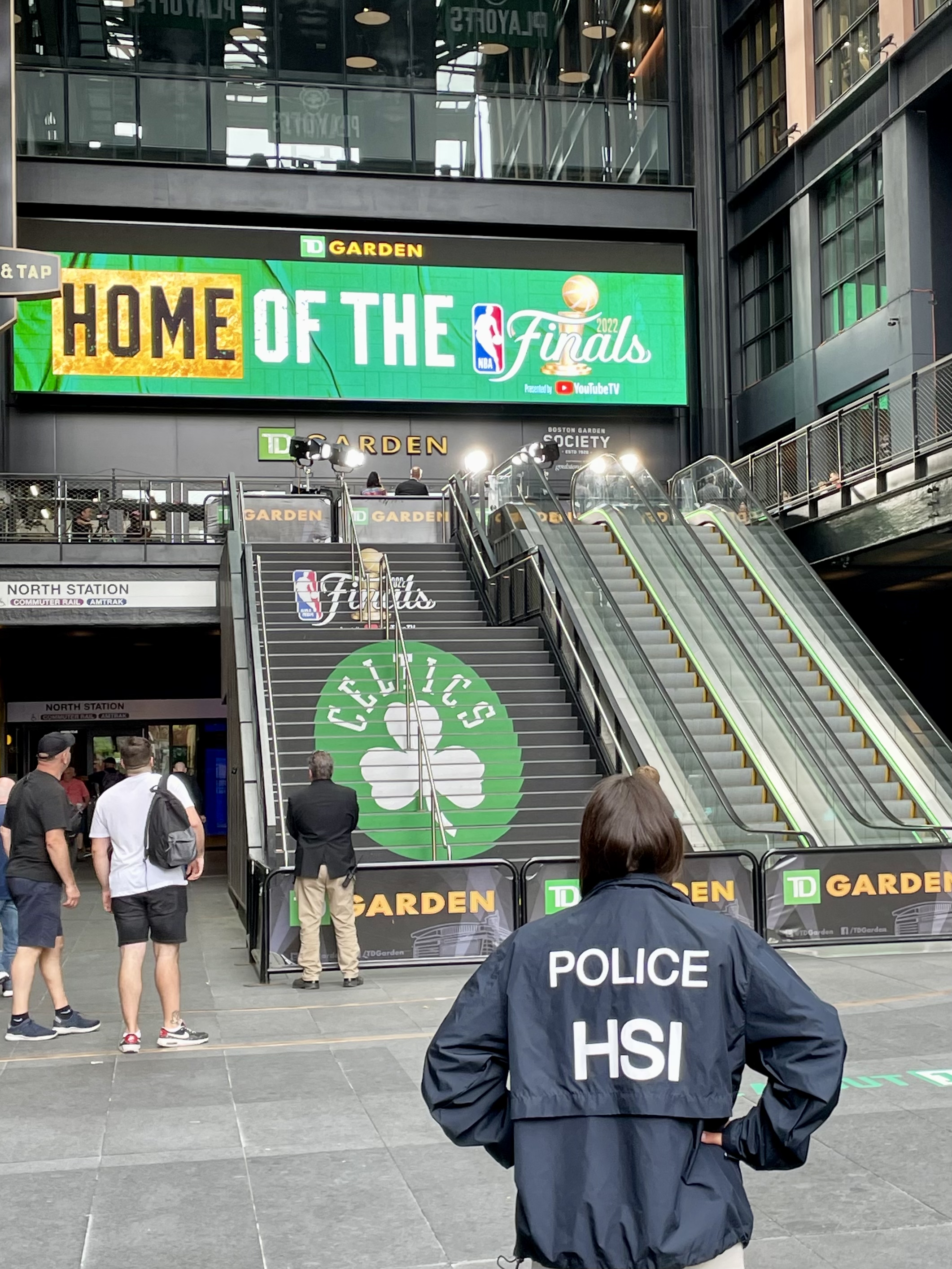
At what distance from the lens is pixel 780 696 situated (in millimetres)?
14945

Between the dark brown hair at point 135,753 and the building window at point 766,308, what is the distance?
2309 centimetres

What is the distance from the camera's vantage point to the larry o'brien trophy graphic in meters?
29.3

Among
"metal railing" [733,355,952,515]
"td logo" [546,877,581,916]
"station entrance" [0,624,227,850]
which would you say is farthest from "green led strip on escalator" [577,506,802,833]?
"station entrance" [0,624,227,850]

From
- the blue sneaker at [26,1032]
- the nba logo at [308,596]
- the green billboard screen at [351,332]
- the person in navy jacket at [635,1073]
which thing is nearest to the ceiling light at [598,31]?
the green billboard screen at [351,332]

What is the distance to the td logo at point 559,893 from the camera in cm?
1112

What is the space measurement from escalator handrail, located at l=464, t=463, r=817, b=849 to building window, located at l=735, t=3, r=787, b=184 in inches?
609

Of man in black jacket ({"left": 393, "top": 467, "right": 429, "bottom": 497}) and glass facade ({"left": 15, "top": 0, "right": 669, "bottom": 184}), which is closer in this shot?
man in black jacket ({"left": 393, "top": 467, "right": 429, "bottom": 497})

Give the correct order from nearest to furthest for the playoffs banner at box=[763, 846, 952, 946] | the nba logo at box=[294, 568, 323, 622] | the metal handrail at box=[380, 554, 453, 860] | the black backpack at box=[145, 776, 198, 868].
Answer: the black backpack at box=[145, 776, 198, 868]
the playoffs banner at box=[763, 846, 952, 946]
the metal handrail at box=[380, 554, 453, 860]
the nba logo at box=[294, 568, 323, 622]

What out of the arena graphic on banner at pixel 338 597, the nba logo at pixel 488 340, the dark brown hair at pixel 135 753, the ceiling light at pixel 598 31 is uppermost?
the ceiling light at pixel 598 31

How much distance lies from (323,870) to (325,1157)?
447 centimetres

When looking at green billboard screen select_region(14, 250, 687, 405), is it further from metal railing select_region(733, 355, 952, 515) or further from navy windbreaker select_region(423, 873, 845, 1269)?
navy windbreaker select_region(423, 873, 845, 1269)

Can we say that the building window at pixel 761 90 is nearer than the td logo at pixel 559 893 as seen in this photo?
No

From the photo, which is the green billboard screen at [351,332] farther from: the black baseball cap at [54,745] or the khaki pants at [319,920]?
the black baseball cap at [54,745]

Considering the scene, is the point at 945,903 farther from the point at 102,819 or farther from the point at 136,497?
the point at 136,497
